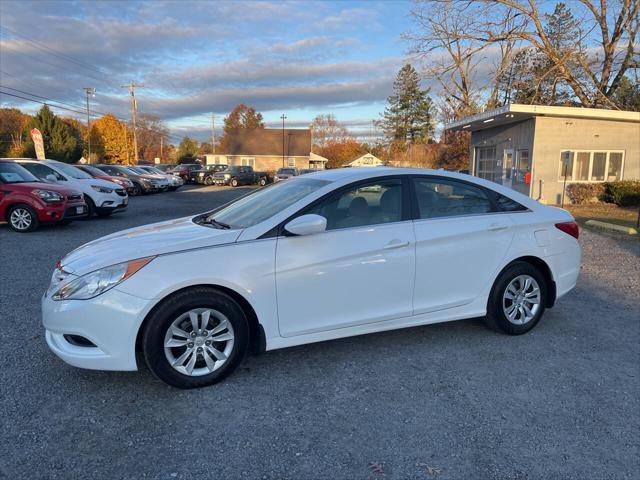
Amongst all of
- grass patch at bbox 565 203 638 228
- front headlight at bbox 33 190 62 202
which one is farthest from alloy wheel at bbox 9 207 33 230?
grass patch at bbox 565 203 638 228

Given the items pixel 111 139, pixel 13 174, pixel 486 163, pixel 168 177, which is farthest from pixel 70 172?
pixel 111 139

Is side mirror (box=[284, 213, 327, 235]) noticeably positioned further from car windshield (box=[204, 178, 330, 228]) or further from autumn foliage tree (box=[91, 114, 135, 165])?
autumn foliage tree (box=[91, 114, 135, 165])

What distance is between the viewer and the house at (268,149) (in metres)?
58.8

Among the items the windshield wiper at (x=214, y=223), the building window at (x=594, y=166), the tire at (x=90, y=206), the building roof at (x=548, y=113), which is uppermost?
the building roof at (x=548, y=113)

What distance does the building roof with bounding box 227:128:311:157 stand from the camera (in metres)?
59.2

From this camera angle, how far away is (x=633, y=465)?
8.41ft

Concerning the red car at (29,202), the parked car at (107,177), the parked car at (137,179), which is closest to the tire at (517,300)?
the red car at (29,202)

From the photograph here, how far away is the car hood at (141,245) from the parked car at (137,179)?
69.1 ft

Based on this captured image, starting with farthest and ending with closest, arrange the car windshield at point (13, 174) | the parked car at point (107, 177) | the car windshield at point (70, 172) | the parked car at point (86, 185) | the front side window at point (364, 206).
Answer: the parked car at point (107, 177)
the car windshield at point (70, 172)
the parked car at point (86, 185)
the car windshield at point (13, 174)
the front side window at point (364, 206)

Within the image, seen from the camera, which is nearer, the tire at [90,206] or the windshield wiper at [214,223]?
the windshield wiper at [214,223]

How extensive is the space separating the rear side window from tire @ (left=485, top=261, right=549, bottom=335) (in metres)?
0.51

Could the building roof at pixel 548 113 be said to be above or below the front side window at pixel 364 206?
above

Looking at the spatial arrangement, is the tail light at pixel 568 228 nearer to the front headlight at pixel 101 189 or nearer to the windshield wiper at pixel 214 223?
the windshield wiper at pixel 214 223

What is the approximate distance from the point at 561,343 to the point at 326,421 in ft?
8.38
